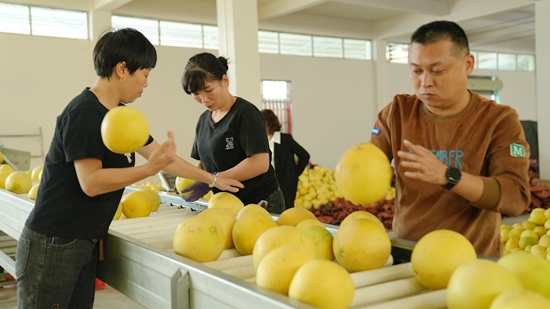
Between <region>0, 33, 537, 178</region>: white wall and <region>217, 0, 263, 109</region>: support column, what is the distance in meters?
3.38

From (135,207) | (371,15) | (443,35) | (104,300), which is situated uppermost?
(371,15)

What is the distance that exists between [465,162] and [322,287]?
0.88 metres

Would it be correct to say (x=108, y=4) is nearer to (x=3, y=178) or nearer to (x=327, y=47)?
(x=327, y=47)

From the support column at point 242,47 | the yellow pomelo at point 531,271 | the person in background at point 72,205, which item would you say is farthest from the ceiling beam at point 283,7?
the yellow pomelo at point 531,271

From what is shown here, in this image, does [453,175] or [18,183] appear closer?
[453,175]

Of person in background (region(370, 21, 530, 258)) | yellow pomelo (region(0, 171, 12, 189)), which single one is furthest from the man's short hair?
yellow pomelo (region(0, 171, 12, 189))

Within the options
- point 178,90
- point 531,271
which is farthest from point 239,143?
point 178,90

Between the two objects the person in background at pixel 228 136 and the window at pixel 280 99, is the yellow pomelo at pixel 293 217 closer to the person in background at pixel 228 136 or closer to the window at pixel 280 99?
the person in background at pixel 228 136

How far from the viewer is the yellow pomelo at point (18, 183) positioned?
10.7 ft

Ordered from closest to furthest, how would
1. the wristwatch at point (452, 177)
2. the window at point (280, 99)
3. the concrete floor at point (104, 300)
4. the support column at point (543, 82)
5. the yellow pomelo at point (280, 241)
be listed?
the yellow pomelo at point (280, 241) < the wristwatch at point (452, 177) < the concrete floor at point (104, 300) < the support column at point (543, 82) < the window at point (280, 99)

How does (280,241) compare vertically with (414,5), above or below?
below

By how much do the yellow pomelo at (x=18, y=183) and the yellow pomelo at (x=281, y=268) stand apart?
265cm

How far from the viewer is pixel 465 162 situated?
166 centimetres

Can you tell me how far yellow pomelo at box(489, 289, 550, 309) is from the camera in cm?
83
